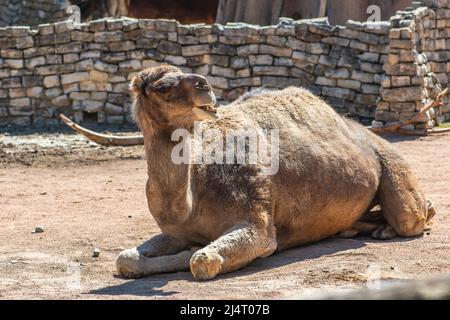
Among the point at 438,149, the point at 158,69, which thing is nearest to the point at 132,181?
the point at 438,149

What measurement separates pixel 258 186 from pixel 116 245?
6.18ft

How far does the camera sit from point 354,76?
57.3 ft

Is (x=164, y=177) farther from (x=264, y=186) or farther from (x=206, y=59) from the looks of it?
(x=206, y=59)

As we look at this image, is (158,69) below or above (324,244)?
above

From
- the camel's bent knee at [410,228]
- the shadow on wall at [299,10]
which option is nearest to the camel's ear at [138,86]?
the camel's bent knee at [410,228]

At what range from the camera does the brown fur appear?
8023mm

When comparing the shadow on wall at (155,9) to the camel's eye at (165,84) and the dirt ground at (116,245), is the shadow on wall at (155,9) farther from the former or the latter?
the camel's eye at (165,84)

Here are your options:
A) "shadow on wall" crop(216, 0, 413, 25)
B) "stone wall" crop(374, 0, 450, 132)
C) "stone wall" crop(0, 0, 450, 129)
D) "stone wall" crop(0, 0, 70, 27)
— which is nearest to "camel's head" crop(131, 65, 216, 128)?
"stone wall" crop(374, 0, 450, 132)

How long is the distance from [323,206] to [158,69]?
216 cm

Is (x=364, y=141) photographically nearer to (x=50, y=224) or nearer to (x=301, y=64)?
(x=50, y=224)

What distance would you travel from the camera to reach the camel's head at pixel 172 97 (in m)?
7.71

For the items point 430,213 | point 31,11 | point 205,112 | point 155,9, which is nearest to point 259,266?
point 205,112

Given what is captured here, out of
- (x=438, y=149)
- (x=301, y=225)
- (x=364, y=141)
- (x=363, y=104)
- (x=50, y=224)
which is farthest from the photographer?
(x=363, y=104)

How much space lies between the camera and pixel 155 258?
27.8 ft
